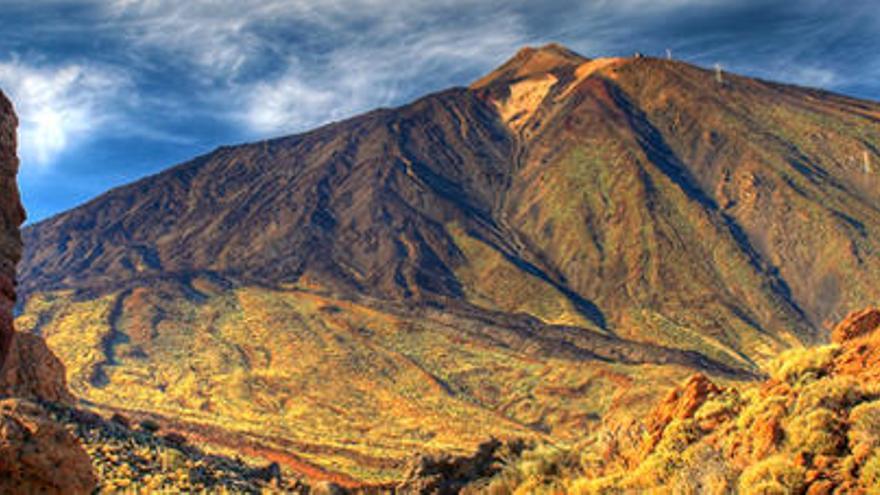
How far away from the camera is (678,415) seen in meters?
12.8

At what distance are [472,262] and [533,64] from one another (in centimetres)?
8489

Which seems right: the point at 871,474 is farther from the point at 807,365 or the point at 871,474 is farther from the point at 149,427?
the point at 149,427

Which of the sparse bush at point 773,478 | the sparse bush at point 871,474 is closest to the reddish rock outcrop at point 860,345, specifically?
the sparse bush at point 773,478

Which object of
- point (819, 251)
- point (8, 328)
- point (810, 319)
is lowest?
point (810, 319)

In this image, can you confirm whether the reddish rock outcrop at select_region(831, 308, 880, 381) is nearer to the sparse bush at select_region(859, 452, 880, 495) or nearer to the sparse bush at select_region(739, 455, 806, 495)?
the sparse bush at select_region(739, 455, 806, 495)

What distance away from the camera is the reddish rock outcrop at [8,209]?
8.64m

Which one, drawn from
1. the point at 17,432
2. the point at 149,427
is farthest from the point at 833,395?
the point at 149,427

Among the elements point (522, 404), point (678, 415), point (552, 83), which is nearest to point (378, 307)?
point (522, 404)

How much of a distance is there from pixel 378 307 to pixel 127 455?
70.5m

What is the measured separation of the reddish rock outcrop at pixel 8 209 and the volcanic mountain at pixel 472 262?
34184 mm

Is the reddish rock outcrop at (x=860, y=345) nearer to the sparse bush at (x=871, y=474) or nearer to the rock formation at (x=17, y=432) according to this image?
the sparse bush at (x=871, y=474)

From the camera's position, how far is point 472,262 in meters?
110

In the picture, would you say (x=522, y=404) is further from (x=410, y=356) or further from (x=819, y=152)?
(x=819, y=152)

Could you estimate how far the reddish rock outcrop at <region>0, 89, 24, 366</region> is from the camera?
8641 mm
